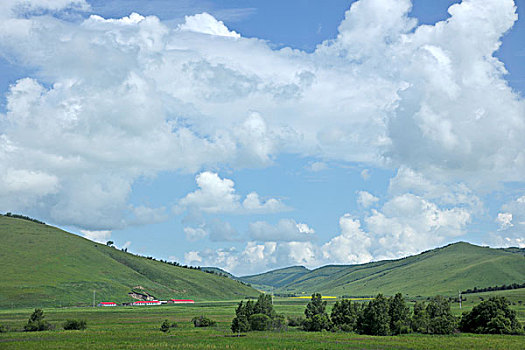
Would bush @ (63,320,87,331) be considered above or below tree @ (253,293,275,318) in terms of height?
below

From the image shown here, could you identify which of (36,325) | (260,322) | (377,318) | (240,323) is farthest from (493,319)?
(36,325)

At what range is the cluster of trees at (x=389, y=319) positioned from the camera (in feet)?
441

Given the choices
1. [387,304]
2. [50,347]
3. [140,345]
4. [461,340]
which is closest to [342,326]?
[387,304]

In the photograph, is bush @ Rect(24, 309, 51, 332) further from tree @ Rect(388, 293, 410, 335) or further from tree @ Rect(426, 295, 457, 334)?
tree @ Rect(426, 295, 457, 334)

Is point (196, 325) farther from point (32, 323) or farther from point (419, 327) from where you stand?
point (419, 327)

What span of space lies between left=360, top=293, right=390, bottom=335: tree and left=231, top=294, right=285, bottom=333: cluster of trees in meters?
24.9

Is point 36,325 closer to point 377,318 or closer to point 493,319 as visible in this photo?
point 377,318

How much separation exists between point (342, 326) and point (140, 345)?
64602 mm

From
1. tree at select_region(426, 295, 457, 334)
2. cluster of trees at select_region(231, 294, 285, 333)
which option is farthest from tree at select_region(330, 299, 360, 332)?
tree at select_region(426, 295, 457, 334)

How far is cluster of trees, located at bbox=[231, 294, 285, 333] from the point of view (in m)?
139

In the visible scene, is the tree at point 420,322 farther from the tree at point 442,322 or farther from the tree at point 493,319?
the tree at point 493,319

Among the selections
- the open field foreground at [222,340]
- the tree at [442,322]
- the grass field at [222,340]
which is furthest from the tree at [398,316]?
the grass field at [222,340]

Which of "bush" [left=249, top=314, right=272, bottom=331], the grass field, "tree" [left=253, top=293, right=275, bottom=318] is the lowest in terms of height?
the grass field

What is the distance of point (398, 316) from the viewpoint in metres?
139
